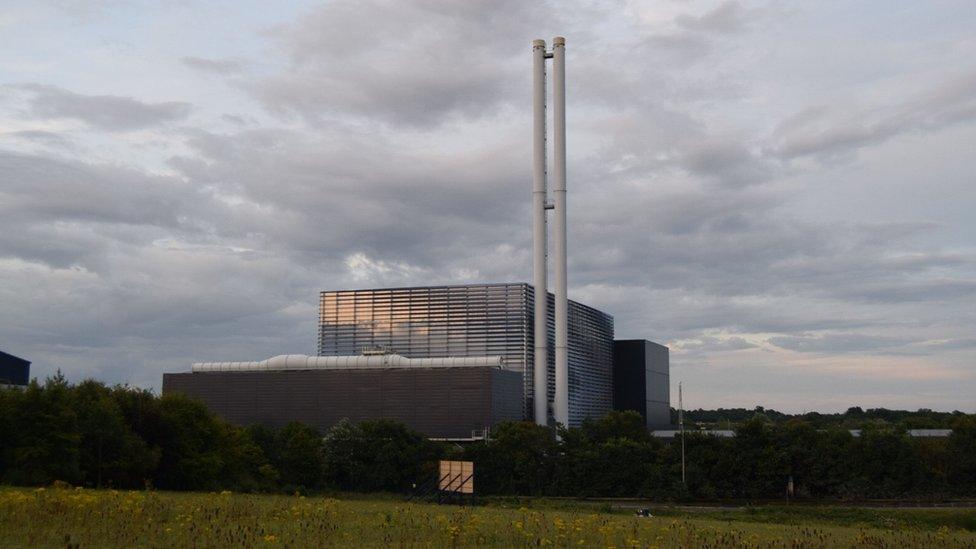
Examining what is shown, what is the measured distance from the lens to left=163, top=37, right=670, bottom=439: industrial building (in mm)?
126062

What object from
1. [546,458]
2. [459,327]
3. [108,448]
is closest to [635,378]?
[459,327]

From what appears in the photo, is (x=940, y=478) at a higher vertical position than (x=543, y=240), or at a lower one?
lower

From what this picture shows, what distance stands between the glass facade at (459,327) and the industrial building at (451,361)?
18cm

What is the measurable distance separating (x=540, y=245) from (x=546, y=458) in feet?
154

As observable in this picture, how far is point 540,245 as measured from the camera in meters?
140

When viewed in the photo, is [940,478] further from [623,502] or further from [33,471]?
[33,471]

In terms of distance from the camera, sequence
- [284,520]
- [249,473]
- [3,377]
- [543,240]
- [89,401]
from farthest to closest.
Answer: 1. [543,240]
2. [3,377]
3. [249,473]
4. [89,401]
5. [284,520]

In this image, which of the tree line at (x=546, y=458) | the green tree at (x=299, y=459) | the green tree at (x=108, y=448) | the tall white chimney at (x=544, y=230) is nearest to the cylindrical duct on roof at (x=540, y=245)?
the tall white chimney at (x=544, y=230)

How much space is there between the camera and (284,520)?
84.4ft

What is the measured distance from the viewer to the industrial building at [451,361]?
12606 cm

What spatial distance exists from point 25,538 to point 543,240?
121 meters

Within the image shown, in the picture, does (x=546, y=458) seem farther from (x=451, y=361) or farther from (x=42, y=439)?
(x=42, y=439)

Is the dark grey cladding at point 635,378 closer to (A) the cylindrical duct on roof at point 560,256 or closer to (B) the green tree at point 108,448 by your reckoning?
(A) the cylindrical duct on roof at point 560,256

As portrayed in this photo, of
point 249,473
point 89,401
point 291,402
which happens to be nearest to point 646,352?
point 291,402
